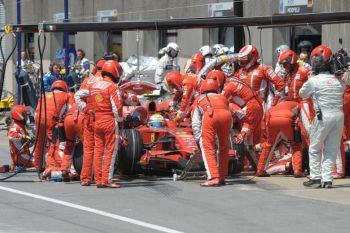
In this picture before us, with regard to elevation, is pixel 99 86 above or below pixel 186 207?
above

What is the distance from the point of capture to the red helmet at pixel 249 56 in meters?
16.2

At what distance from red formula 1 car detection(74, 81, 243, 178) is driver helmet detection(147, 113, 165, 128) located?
6 centimetres

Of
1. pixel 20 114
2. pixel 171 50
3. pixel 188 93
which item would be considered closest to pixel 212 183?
pixel 188 93

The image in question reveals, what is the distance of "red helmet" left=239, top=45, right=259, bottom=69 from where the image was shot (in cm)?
1620

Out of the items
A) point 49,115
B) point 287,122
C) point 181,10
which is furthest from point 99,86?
point 181,10

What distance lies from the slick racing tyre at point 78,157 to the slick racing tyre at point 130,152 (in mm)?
574

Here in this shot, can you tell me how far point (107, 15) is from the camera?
3222 cm

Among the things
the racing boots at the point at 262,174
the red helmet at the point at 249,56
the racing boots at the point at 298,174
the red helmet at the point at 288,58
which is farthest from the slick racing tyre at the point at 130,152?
the red helmet at the point at 288,58

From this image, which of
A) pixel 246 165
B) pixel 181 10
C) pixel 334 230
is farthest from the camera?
pixel 181 10

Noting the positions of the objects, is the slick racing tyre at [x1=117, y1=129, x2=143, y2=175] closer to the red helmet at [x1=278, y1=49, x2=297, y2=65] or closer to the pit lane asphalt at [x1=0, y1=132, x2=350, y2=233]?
the pit lane asphalt at [x1=0, y1=132, x2=350, y2=233]

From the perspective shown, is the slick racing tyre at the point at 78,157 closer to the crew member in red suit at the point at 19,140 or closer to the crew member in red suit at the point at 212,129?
the crew member in red suit at the point at 19,140

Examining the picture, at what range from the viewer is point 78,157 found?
14.6m

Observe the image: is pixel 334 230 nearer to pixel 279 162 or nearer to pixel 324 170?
pixel 324 170

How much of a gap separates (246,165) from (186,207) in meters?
4.40
